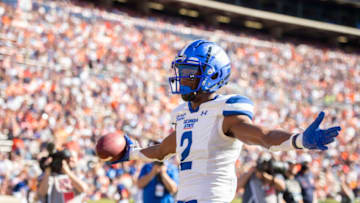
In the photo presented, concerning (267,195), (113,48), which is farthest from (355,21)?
(267,195)

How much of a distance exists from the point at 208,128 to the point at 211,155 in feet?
0.49

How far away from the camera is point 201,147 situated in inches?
113

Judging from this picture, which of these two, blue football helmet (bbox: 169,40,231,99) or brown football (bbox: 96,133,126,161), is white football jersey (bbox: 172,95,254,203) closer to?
Answer: blue football helmet (bbox: 169,40,231,99)

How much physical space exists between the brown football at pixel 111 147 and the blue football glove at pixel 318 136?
1425mm

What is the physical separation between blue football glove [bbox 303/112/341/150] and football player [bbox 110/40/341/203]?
24cm

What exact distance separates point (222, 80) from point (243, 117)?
386mm

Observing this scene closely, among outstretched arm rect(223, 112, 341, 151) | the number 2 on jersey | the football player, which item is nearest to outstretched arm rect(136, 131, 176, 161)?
the football player

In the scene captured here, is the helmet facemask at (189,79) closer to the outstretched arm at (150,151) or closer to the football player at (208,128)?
the football player at (208,128)

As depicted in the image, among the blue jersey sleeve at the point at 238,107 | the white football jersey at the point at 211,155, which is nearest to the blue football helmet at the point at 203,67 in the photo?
the white football jersey at the point at 211,155

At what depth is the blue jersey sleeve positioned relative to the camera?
2.74 m

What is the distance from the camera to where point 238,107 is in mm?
A: 2754

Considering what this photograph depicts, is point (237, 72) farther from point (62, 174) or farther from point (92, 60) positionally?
point (62, 174)

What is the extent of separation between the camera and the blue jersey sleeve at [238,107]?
8.99 feet

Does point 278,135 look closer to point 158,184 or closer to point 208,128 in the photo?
point 208,128
